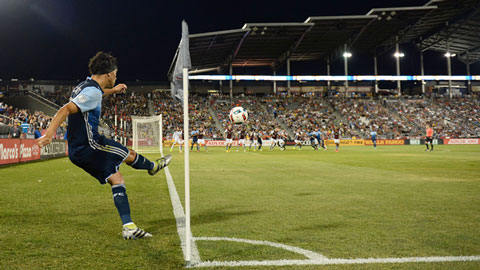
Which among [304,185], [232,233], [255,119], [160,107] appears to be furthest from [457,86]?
[232,233]

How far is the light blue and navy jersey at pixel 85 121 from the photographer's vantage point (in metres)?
3.79

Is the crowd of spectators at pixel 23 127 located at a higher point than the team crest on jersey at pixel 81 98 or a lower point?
higher

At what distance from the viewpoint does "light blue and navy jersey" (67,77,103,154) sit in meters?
3.79

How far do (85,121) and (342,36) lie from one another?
49208mm

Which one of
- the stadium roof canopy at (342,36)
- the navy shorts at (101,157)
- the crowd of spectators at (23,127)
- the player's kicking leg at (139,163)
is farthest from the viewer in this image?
the stadium roof canopy at (342,36)

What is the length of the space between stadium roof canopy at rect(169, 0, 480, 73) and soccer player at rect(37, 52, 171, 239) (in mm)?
36170

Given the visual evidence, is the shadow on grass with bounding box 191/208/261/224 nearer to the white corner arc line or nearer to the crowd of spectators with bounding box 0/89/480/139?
the white corner arc line

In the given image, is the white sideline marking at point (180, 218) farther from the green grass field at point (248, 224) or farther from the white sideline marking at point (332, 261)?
the white sideline marking at point (332, 261)

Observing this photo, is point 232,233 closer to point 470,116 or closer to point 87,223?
point 87,223

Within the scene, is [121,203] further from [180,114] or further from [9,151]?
[180,114]

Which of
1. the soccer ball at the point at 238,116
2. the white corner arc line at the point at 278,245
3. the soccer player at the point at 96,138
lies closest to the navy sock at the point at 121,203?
the soccer player at the point at 96,138

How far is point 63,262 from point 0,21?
41711 millimetres

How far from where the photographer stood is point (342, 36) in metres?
48.7

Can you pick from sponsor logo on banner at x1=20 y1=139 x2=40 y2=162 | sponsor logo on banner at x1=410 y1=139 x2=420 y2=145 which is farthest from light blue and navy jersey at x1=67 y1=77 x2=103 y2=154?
sponsor logo on banner at x1=410 y1=139 x2=420 y2=145
